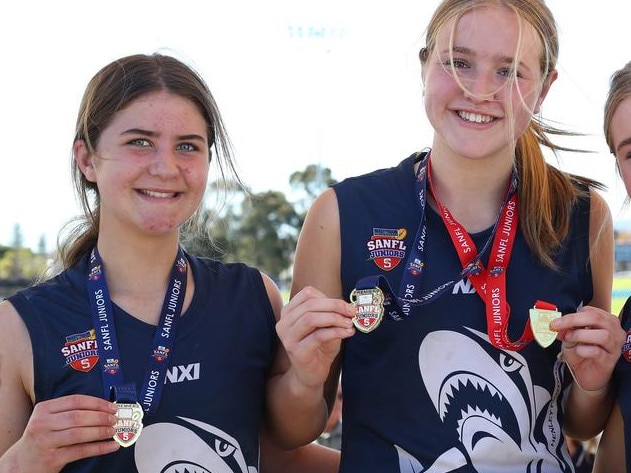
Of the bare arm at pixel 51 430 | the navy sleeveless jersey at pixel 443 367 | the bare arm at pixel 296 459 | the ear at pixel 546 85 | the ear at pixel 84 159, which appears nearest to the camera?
the bare arm at pixel 51 430

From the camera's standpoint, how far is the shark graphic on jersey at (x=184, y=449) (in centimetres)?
219

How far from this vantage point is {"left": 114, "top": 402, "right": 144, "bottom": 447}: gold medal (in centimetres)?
207

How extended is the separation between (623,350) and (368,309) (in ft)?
2.63

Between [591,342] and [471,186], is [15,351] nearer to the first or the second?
[471,186]

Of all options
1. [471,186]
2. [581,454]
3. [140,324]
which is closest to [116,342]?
[140,324]

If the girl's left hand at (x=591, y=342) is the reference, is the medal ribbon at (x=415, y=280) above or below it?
above

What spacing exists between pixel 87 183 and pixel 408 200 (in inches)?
41.1

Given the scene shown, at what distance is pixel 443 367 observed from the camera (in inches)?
92.1

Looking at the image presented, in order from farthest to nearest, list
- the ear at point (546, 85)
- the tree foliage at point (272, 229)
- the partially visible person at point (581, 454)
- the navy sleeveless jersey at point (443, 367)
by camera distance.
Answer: the tree foliage at point (272, 229) → the partially visible person at point (581, 454) → the ear at point (546, 85) → the navy sleeveless jersey at point (443, 367)

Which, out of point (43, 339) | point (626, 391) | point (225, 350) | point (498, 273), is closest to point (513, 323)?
point (498, 273)

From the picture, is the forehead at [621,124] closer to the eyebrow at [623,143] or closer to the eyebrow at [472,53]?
the eyebrow at [623,143]

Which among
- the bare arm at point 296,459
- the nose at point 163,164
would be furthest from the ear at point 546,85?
the bare arm at point 296,459

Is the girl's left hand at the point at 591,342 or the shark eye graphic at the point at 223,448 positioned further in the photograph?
the shark eye graphic at the point at 223,448

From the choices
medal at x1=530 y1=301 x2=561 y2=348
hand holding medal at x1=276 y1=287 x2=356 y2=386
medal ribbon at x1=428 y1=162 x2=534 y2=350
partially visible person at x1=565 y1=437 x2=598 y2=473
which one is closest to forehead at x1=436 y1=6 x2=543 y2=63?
medal ribbon at x1=428 y1=162 x2=534 y2=350
